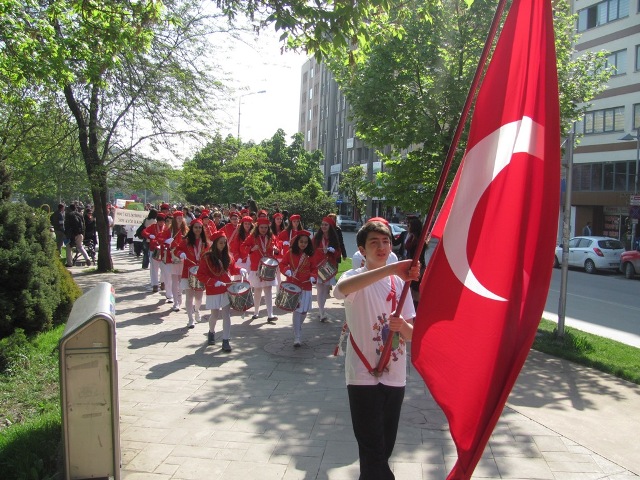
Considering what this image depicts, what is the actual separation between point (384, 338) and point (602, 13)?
41868 mm

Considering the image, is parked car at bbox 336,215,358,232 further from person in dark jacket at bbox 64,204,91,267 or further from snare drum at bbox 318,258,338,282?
snare drum at bbox 318,258,338,282

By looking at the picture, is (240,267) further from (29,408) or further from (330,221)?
(29,408)

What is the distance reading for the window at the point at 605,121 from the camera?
3750 centimetres

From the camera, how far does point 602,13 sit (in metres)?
38.9

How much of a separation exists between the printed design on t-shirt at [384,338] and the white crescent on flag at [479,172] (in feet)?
2.58

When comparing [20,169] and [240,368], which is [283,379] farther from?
[20,169]

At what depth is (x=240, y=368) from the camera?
7719 millimetres

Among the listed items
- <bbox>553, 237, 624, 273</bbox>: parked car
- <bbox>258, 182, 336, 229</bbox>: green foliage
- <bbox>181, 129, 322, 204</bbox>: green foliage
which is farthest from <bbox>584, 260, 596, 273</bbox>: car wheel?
<bbox>181, 129, 322, 204</bbox>: green foliage

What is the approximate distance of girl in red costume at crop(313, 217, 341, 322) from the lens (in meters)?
10.8

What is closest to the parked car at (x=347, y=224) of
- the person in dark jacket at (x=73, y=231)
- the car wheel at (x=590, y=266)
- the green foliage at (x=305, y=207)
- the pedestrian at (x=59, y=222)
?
the green foliage at (x=305, y=207)

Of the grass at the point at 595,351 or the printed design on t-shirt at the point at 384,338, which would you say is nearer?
the printed design on t-shirt at the point at 384,338

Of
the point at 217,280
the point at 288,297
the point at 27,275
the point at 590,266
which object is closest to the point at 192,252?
the point at 217,280

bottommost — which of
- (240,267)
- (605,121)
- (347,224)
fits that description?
(240,267)

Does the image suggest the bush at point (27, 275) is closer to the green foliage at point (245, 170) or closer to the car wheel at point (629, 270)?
the green foliage at point (245, 170)
